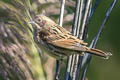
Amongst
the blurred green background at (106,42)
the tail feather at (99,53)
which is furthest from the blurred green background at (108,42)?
the tail feather at (99,53)

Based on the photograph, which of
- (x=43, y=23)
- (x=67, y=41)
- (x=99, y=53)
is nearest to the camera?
(x=99, y=53)

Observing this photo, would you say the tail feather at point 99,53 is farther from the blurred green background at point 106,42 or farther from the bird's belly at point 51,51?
the blurred green background at point 106,42

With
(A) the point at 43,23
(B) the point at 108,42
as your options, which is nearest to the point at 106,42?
(B) the point at 108,42

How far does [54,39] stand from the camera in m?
1.85

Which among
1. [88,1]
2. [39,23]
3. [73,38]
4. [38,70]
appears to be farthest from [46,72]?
[88,1]

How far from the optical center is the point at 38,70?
1.59m

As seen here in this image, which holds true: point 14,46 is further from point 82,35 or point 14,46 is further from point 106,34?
point 106,34

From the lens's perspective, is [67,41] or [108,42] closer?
→ [67,41]

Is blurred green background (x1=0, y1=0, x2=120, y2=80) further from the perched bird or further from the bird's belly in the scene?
the bird's belly

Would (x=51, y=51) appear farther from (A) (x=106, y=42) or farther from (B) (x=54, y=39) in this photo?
(A) (x=106, y=42)

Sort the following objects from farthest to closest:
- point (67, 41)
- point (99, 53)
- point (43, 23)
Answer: point (43, 23) < point (67, 41) < point (99, 53)

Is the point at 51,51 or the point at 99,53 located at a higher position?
the point at 99,53

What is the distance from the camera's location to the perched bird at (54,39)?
5.55 ft

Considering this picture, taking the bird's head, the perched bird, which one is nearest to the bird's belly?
the perched bird
